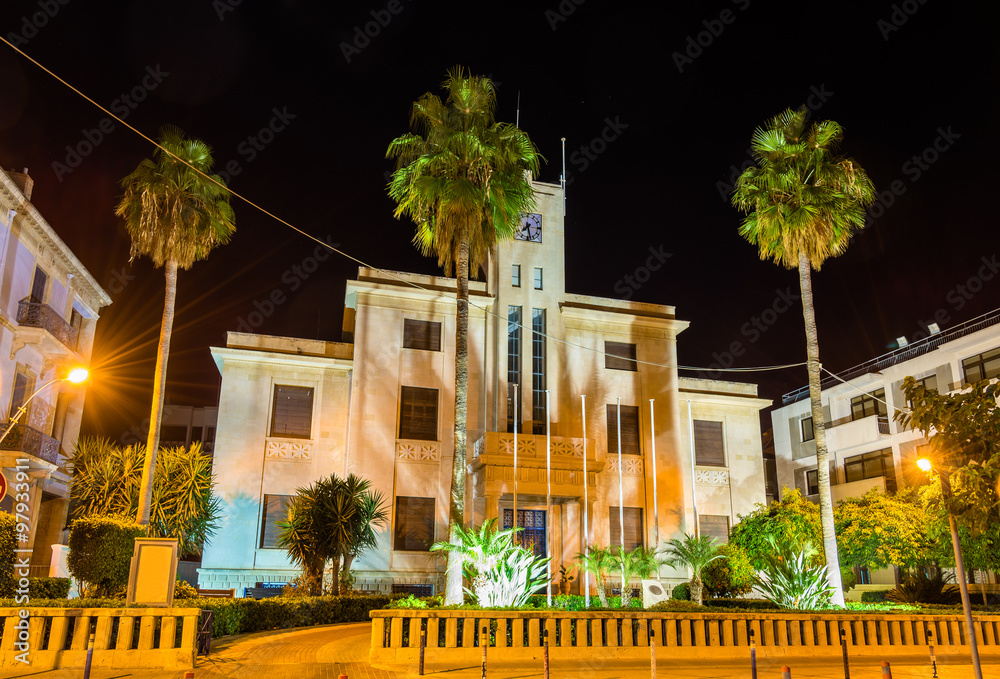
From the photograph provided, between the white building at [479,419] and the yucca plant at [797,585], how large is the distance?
8.73m

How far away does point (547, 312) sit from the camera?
111 ft

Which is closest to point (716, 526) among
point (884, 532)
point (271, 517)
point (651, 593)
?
point (884, 532)

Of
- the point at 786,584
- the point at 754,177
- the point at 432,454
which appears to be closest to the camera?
the point at 786,584

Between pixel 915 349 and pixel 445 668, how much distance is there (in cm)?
3774

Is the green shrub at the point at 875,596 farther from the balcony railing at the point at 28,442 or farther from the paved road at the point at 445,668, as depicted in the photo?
→ the balcony railing at the point at 28,442

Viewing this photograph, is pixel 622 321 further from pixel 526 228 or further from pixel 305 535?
pixel 305 535

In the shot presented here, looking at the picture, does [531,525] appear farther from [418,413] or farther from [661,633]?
[661,633]

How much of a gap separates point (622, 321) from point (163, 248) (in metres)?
21.1

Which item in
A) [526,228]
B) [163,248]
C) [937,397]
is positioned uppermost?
[526,228]

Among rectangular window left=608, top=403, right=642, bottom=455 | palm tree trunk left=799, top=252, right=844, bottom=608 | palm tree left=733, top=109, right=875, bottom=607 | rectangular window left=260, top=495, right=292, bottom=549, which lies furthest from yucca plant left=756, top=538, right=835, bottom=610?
rectangular window left=260, top=495, right=292, bottom=549

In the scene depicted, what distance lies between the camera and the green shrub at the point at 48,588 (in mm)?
15539

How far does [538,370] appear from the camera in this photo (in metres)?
33.5

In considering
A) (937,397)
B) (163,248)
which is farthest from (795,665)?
(163,248)

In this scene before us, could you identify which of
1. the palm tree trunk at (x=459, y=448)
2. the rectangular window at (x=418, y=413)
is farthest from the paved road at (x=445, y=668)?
the rectangular window at (x=418, y=413)
